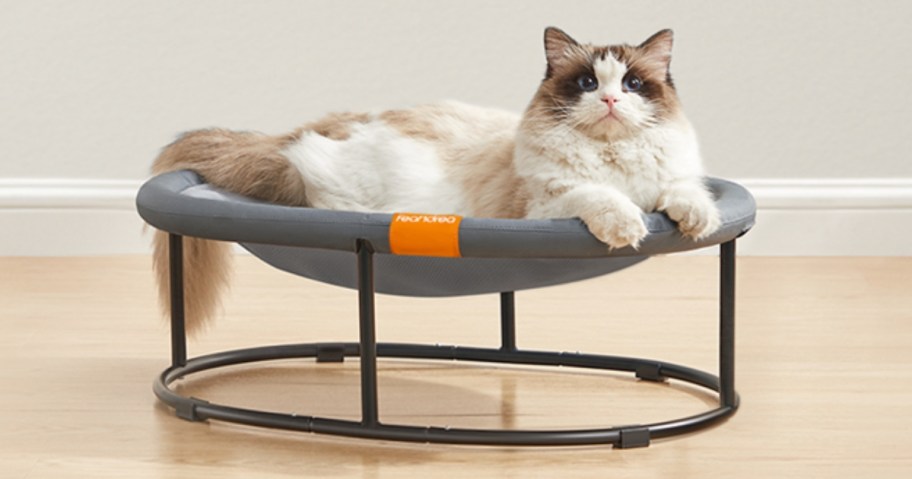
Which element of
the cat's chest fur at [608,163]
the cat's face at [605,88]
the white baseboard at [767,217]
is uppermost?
the cat's face at [605,88]

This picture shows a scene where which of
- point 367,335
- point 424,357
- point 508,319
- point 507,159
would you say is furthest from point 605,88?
point 424,357

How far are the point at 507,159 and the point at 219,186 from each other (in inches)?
19.5

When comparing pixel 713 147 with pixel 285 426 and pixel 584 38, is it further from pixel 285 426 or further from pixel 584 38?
pixel 285 426

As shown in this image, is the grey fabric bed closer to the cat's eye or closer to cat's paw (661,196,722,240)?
cat's paw (661,196,722,240)

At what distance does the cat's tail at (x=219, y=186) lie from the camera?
2.10 metres

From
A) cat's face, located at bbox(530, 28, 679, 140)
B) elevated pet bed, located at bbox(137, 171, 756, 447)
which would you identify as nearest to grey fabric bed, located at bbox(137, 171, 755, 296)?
elevated pet bed, located at bbox(137, 171, 756, 447)

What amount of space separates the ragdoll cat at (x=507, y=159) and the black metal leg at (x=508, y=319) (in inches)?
12.2

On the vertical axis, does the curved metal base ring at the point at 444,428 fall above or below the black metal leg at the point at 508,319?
below

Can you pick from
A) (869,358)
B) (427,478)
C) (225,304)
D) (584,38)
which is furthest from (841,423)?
(584,38)

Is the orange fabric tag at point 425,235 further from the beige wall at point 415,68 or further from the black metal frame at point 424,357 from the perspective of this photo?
the beige wall at point 415,68

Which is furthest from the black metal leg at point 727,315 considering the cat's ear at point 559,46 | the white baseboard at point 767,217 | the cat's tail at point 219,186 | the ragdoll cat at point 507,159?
the white baseboard at point 767,217

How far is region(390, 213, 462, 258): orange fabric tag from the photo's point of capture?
5.54ft

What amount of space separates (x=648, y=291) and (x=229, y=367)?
3.37 ft

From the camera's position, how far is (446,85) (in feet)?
10.8
